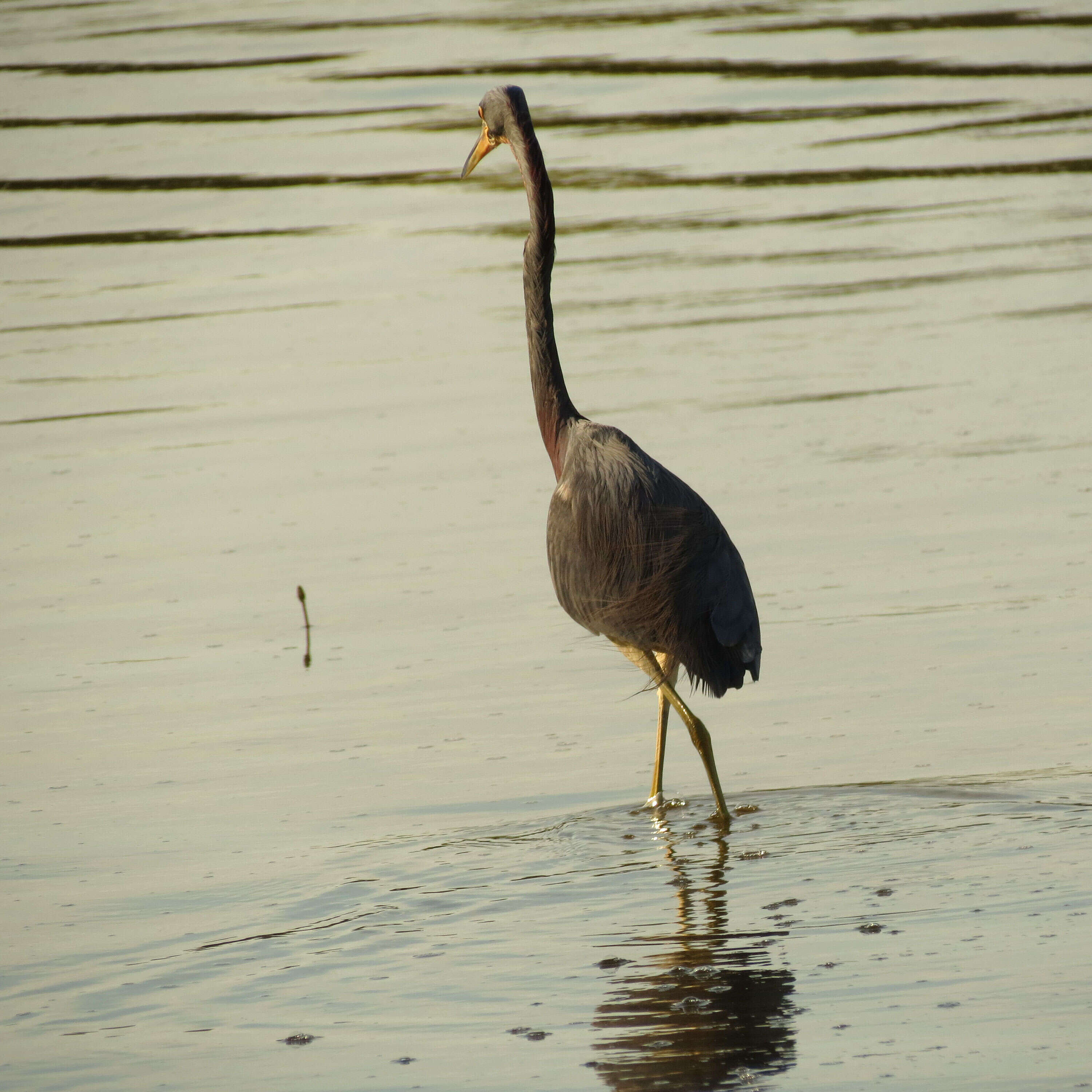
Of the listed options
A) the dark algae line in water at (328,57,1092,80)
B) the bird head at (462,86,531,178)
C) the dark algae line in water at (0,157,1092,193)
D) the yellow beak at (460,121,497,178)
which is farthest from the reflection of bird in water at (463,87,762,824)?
the dark algae line in water at (328,57,1092,80)

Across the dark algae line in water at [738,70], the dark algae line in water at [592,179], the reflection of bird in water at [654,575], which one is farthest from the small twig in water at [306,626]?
the dark algae line in water at [738,70]

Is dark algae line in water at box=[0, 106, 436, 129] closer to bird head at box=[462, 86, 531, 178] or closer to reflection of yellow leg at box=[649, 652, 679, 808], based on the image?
bird head at box=[462, 86, 531, 178]

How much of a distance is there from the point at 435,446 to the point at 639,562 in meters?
4.74

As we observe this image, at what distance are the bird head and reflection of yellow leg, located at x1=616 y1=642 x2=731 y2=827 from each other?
2.07 metres

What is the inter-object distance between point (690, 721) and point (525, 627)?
1998mm

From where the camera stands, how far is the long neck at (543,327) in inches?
281

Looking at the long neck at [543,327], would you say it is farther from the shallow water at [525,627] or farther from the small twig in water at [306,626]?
the small twig in water at [306,626]

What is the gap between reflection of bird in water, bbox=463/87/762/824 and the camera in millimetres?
6363

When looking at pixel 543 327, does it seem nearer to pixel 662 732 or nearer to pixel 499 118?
Answer: pixel 499 118

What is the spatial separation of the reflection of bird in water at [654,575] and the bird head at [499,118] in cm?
143

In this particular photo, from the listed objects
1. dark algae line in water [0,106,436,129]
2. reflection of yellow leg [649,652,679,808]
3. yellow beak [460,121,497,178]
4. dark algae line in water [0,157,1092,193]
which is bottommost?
reflection of yellow leg [649,652,679,808]

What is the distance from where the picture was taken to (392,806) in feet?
21.7

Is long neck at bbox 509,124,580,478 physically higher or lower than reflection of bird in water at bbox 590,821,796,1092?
higher

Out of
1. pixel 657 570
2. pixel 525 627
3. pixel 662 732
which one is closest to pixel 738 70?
pixel 525 627
